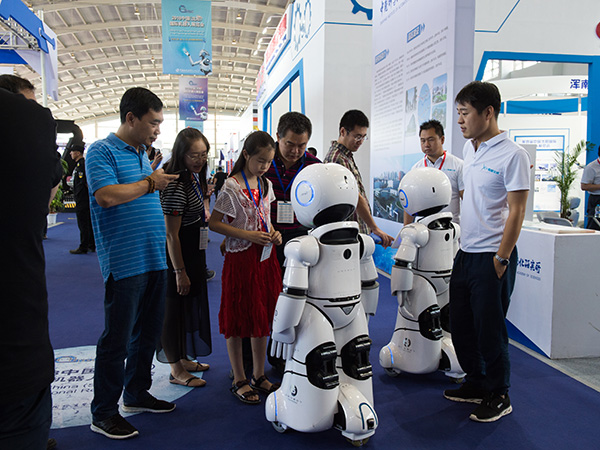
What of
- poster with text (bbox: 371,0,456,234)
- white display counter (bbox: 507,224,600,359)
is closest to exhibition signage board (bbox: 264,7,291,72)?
poster with text (bbox: 371,0,456,234)

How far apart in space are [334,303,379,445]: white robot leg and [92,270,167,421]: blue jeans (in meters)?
0.85

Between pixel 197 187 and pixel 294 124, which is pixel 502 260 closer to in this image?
A: pixel 294 124

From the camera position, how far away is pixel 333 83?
24.1ft

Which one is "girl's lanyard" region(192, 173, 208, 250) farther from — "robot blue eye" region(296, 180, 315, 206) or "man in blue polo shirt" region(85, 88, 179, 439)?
"robot blue eye" region(296, 180, 315, 206)

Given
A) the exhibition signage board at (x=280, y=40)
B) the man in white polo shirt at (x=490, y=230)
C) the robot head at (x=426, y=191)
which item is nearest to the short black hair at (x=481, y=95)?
the man in white polo shirt at (x=490, y=230)

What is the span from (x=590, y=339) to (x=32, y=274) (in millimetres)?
3354

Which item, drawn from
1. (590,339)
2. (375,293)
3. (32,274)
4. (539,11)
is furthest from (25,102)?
(539,11)

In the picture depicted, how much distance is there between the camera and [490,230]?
2.15 m

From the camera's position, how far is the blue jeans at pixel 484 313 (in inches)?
85.4

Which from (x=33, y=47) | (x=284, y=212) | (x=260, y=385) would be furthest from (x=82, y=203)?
(x=260, y=385)

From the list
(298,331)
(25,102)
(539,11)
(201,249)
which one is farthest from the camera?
(539,11)

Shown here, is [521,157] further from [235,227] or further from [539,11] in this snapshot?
[539,11]

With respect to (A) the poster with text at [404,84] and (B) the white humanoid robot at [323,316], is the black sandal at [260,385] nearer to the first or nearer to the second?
(B) the white humanoid robot at [323,316]

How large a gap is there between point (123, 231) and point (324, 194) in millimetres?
853
